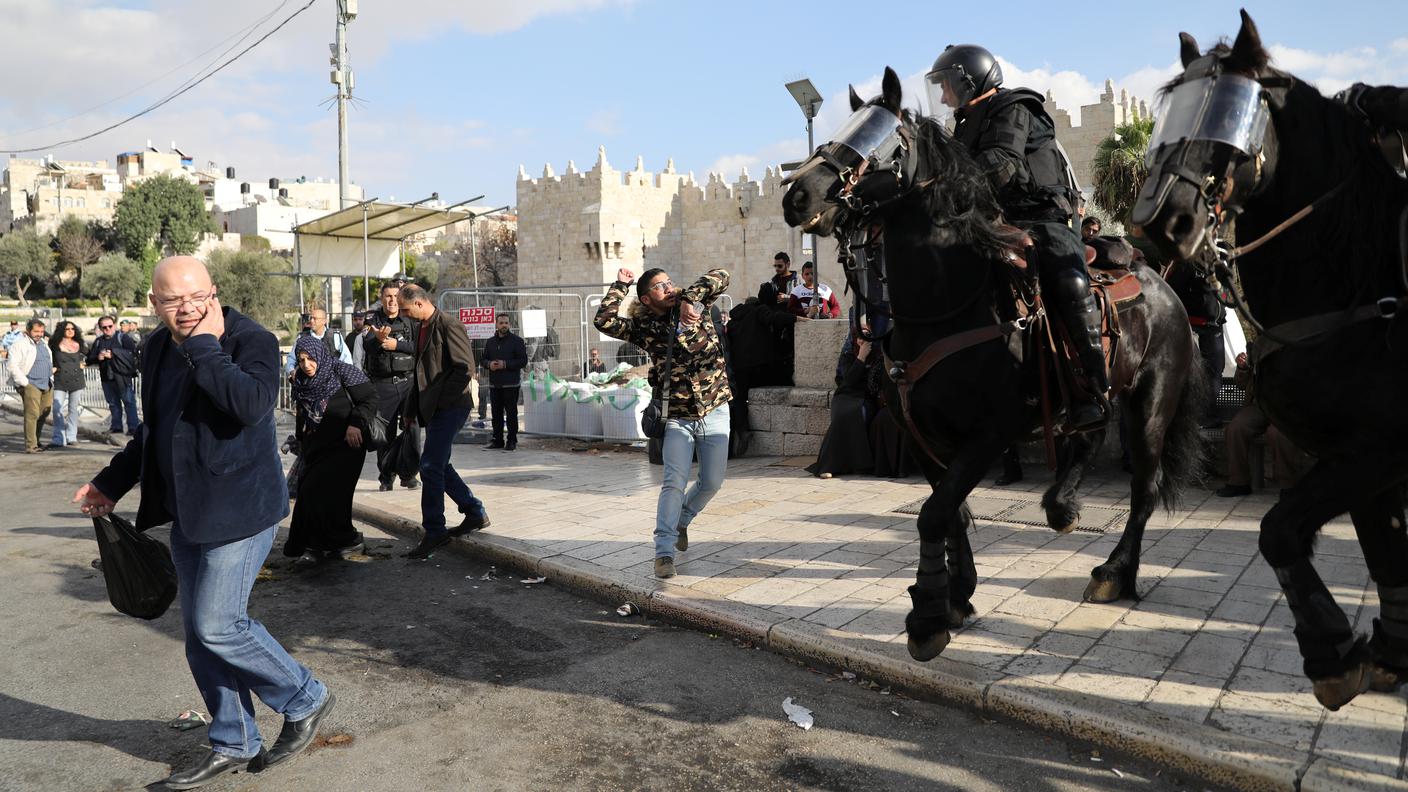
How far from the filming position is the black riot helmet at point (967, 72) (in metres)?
4.68

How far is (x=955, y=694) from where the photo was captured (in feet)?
13.2

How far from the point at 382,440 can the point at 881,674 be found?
444 cm

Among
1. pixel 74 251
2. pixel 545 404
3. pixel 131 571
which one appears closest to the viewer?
pixel 131 571

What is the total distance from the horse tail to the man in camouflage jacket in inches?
104

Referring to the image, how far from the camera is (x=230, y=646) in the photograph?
339cm

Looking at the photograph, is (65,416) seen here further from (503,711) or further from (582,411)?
(503,711)

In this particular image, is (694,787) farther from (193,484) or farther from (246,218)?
(246,218)

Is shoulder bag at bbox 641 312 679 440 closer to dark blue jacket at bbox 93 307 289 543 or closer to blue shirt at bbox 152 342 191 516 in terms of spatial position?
dark blue jacket at bbox 93 307 289 543

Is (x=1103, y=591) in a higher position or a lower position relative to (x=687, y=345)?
lower

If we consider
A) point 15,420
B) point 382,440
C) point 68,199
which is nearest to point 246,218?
point 68,199

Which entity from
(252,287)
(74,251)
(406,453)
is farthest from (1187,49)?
(74,251)

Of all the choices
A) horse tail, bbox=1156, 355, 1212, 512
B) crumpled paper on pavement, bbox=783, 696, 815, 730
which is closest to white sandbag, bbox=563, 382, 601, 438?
horse tail, bbox=1156, 355, 1212, 512

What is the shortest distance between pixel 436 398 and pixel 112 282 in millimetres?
72991

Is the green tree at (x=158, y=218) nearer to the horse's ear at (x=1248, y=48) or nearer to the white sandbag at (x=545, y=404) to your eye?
the white sandbag at (x=545, y=404)
